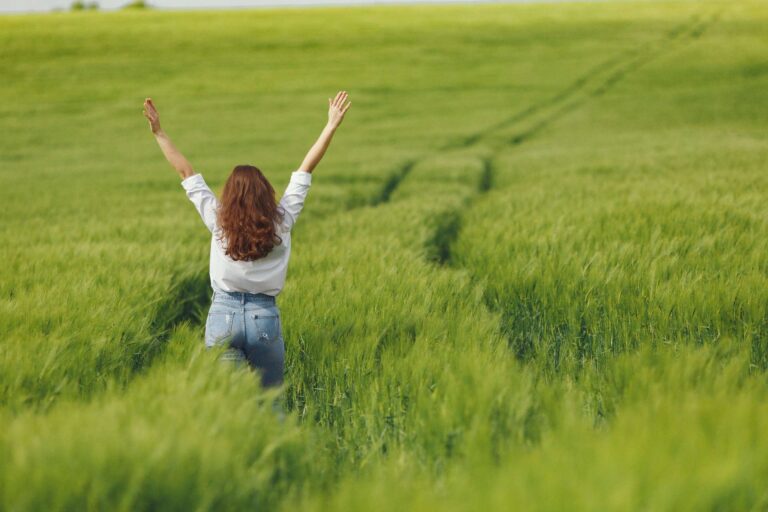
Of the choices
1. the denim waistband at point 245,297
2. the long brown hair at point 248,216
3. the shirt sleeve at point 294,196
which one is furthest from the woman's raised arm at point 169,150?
the denim waistband at point 245,297

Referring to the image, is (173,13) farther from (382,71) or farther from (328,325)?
(328,325)

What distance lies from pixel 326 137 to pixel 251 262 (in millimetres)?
866

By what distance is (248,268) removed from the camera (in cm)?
301

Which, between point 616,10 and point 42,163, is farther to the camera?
point 616,10

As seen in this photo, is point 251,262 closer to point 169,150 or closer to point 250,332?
point 250,332

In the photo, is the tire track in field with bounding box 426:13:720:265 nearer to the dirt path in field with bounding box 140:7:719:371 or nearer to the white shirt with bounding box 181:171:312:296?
the dirt path in field with bounding box 140:7:719:371

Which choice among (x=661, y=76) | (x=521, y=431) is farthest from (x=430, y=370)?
(x=661, y=76)

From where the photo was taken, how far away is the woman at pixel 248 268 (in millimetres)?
2926

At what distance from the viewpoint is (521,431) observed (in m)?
1.77

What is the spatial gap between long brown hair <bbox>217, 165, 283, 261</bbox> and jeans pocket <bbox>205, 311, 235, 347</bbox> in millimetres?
278

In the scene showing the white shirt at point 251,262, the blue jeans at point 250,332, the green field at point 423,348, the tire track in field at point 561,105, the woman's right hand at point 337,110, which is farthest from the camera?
the tire track in field at point 561,105

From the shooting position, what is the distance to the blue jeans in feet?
9.55

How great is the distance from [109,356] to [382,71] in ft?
100

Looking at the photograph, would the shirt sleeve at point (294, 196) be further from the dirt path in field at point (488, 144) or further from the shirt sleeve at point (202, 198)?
the dirt path in field at point (488, 144)
